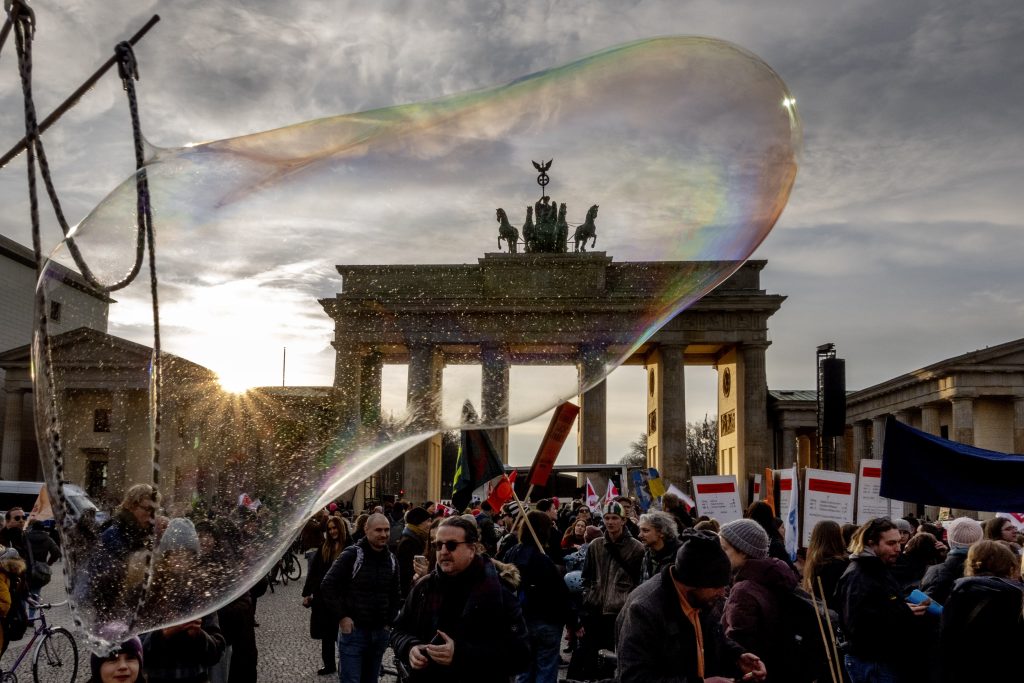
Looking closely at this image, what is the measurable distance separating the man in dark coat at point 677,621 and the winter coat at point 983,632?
2288 millimetres

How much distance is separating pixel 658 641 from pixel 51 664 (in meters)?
8.99

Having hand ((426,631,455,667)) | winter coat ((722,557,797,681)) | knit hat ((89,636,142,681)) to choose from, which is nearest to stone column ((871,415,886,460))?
winter coat ((722,557,797,681))

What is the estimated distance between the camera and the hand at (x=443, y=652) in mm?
4500

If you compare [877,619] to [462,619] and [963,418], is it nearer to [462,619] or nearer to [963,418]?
[462,619]

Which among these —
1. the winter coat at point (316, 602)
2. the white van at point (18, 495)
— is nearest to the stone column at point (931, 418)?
the white van at point (18, 495)

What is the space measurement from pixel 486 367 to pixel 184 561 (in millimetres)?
2376

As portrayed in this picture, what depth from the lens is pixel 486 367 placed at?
5395 millimetres

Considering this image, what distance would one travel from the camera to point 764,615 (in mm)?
5633

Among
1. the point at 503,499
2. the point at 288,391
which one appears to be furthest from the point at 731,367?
the point at 288,391

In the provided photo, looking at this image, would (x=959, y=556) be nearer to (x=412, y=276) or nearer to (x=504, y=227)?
(x=504, y=227)

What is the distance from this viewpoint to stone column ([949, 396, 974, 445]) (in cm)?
4647

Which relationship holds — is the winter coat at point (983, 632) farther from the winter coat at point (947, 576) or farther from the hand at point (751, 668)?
the hand at point (751, 668)

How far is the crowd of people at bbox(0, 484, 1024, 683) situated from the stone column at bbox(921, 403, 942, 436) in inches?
1689

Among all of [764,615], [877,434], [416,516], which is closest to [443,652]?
[764,615]
